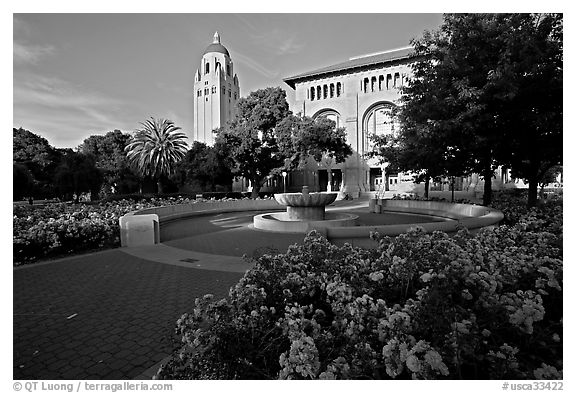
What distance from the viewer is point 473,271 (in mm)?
2770

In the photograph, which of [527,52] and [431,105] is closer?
[527,52]

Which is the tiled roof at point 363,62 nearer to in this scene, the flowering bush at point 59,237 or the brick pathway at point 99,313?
the flowering bush at point 59,237

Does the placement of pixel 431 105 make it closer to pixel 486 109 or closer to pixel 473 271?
pixel 486 109

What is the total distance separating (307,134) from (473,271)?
32.7m

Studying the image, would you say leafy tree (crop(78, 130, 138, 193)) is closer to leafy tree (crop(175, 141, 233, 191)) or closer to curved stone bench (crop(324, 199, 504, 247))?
leafy tree (crop(175, 141, 233, 191))

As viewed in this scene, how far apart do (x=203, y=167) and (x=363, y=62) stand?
1258 inches

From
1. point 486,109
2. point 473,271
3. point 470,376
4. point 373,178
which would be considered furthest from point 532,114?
point 373,178

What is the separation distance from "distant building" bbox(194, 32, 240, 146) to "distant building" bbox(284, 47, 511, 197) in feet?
100

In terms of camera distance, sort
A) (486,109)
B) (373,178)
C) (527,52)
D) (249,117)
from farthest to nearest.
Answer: (373,178), (249,117), (486,109), (527,52)

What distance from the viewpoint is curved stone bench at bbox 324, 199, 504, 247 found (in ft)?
21.6

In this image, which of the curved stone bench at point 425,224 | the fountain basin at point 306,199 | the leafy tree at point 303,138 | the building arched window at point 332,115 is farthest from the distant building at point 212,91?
the fountain basin at point 306,199

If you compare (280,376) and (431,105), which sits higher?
(431,105)

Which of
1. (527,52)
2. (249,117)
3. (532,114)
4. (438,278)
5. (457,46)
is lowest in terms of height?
(438,278)

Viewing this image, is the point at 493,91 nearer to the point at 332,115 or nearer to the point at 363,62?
the point at 363,62
